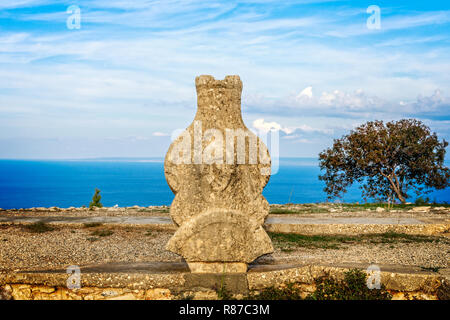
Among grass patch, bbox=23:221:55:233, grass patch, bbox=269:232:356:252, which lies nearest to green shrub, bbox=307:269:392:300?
grass patch, bbox=269:232:356:252

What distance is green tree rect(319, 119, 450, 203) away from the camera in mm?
20141

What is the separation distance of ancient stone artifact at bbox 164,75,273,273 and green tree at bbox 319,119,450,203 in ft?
52.5

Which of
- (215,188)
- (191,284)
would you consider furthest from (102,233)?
(215,188)

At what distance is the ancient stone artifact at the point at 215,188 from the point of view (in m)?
5.64

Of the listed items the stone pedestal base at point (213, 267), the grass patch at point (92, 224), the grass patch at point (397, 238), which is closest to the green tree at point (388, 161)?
the grass patch at point (397, 238)

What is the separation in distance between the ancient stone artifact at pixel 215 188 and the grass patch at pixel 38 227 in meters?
7.93

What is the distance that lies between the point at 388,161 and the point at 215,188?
17655 millimetres

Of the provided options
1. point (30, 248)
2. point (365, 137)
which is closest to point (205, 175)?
point (30, 248)

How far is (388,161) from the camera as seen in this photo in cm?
2092

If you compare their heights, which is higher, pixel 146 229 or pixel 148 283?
pixel 148 283

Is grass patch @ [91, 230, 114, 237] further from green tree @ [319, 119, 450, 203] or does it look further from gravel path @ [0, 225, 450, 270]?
green tree @ [319, 119, 450, 203]
